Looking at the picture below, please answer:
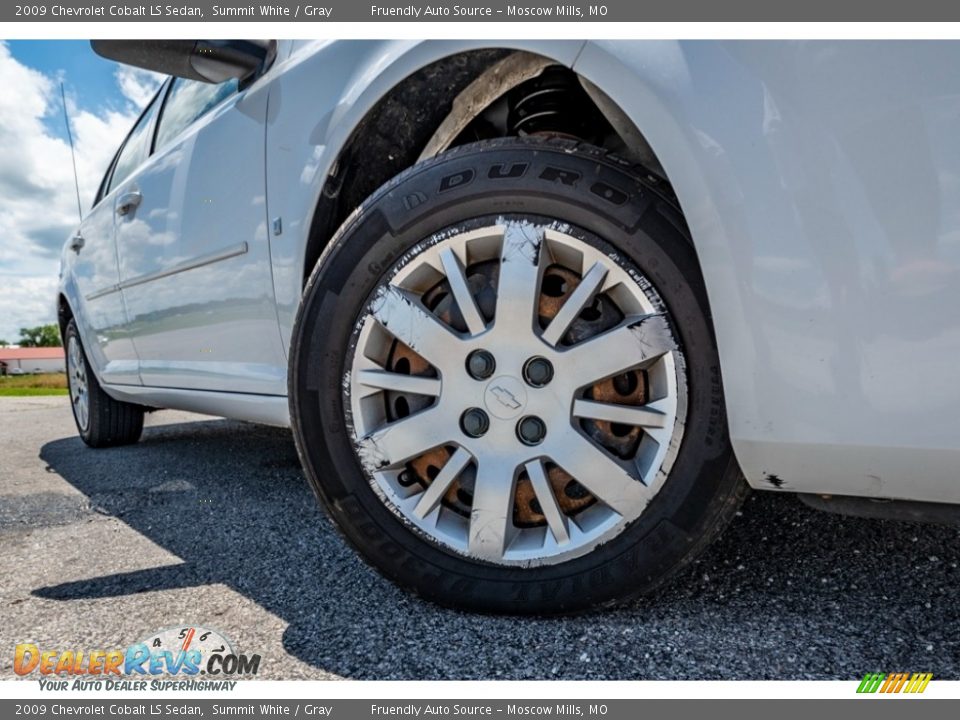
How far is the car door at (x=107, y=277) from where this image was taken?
2664 millimetres

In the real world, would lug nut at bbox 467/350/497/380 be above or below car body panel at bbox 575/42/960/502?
below

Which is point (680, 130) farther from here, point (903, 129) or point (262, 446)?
point (262, 446)

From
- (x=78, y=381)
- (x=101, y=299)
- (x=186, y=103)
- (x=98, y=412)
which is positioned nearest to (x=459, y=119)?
(x=186, y=103)

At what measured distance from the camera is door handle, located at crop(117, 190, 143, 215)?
2369 mm

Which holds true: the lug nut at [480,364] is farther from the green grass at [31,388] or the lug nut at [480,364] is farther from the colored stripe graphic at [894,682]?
the green grass at [31,388]

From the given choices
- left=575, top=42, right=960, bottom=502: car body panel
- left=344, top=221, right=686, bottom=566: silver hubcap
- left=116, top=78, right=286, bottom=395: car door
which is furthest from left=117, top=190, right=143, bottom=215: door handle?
left=575, top=42, right=960, bottom=502: car body panel

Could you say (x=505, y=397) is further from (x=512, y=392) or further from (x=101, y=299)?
(x=101, y=299)

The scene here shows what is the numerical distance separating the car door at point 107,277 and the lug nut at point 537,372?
6.80 feet

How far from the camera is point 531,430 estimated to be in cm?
115

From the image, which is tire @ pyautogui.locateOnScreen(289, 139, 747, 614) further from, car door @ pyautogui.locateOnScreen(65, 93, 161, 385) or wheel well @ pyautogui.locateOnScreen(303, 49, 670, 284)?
car door @ pyautogui.locateOnScreen(65, 93, 161, 385)

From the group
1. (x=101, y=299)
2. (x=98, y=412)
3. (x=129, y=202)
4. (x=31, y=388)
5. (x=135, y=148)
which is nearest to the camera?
(x=129, y=202)

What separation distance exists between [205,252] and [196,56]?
521 millimetres

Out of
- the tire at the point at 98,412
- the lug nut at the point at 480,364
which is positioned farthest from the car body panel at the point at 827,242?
the tire at the point at 98,412

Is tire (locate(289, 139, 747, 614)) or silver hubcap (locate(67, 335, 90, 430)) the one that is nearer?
tire (locate(289, 139, 747, 614))
